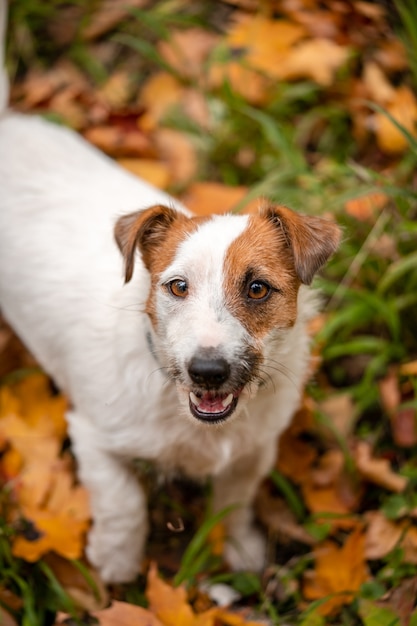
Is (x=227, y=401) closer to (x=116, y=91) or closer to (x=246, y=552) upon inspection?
(x=246, y=552)

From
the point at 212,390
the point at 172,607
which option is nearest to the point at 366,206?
the point at 212,390

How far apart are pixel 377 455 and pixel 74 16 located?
13.5 ft

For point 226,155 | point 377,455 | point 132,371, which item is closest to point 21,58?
point 226,155

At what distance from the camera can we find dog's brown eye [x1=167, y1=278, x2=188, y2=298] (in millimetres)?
2824

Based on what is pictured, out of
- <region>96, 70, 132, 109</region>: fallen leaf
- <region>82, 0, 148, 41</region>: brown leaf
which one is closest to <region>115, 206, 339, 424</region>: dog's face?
<region>96, 70, 132, 109</region>: fallen leaf

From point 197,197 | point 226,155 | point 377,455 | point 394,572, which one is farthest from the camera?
point 226,155

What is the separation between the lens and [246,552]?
3.88 metres

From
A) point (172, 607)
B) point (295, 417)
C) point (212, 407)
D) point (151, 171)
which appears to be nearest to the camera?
point (212, 407)

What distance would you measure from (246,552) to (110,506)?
85 centimetres

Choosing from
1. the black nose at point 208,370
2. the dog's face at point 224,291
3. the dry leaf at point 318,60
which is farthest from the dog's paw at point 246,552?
the dry leaf at point 318,60

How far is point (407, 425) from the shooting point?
13.2ft

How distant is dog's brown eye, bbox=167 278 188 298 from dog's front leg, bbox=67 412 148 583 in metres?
0.94

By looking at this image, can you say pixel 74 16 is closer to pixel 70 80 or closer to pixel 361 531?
pixel 70 80

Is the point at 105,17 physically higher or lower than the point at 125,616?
higher
